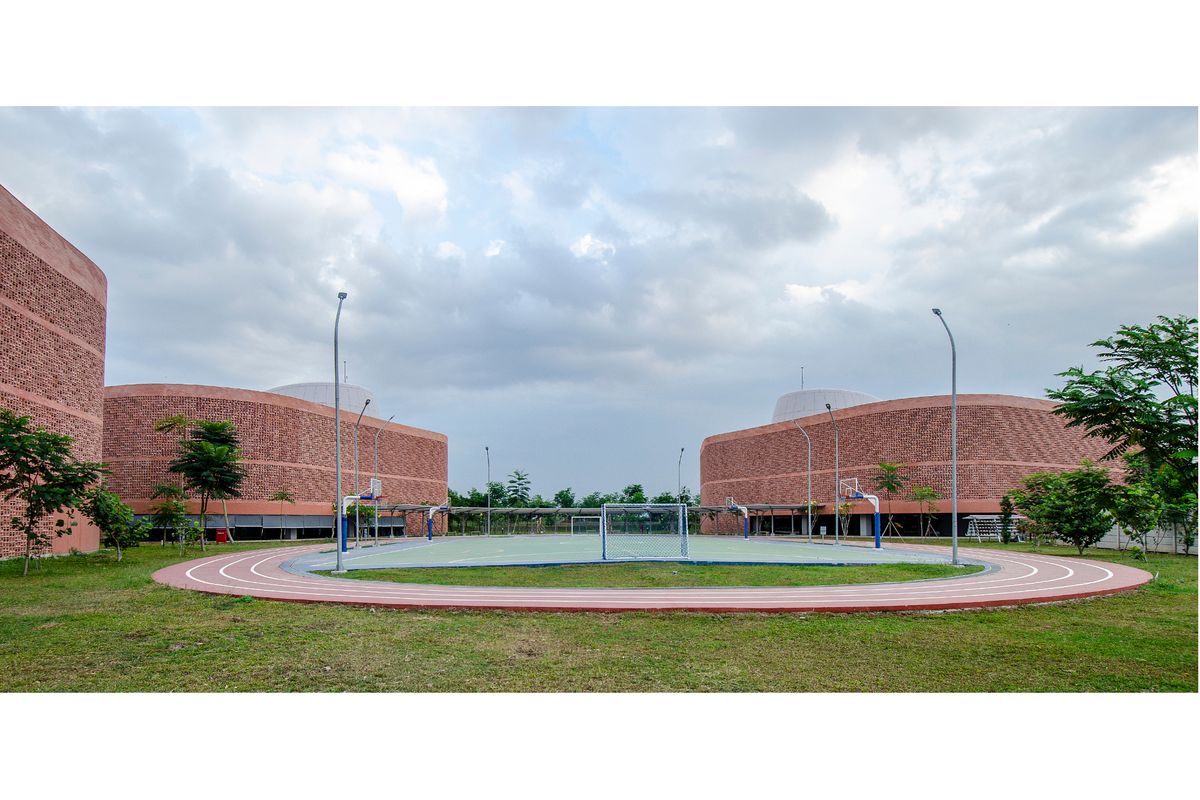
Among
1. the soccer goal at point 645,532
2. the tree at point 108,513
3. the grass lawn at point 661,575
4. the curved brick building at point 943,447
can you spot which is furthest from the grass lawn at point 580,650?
the curved brick building at point 943,447

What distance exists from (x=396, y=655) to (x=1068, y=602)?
12.7 meters

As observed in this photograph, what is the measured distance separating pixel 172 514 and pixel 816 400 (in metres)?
62.0

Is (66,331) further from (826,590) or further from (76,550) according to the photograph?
Answer: (826,590)

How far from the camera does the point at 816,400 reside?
8019cm

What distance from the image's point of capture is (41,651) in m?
9.52

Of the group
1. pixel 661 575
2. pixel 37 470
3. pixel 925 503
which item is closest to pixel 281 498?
pixel 37 470

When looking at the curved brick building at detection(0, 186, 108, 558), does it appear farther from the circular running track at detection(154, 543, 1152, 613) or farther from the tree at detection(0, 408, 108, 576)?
the circular running track at detection(154, 543, 1152, 613)

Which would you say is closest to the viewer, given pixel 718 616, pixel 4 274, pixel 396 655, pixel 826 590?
pixel 396 655

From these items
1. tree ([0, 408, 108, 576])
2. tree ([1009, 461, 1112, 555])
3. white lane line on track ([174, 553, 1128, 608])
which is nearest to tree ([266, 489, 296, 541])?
tree ([0, 408, 108, 576])

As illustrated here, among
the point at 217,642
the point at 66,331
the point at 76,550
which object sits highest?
the point at 66,331

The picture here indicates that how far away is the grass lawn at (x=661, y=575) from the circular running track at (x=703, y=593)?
93 cm

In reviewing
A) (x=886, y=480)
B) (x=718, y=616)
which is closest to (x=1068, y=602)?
(x=718, y=616)

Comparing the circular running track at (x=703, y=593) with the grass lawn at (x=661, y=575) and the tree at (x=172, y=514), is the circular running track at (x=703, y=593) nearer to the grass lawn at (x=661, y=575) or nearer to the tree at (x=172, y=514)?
the grass lawn at (x=661, y=575)

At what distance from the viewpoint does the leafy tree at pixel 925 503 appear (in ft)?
164
